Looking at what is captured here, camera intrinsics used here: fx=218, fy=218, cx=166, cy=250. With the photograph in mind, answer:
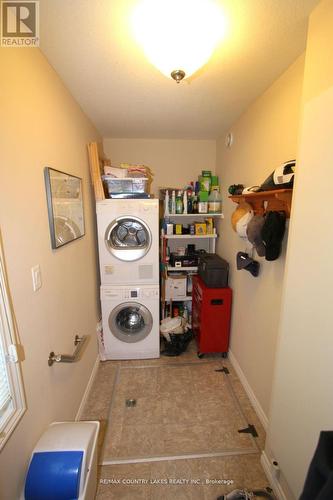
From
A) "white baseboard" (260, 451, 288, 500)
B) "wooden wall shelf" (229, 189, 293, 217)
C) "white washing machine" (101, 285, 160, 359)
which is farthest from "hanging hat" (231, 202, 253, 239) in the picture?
"white baseboard" (260, 451, 288, 500)

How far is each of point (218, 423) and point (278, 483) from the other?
49 centimetres

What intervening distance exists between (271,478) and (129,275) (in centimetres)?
176

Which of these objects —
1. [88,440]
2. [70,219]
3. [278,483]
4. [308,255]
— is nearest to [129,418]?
[88,440]

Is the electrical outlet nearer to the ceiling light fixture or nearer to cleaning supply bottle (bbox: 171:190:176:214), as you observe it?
the ceiling light fixture

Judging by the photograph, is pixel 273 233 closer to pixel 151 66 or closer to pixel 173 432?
pixel 151 66

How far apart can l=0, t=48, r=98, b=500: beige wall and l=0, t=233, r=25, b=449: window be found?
0.06 meters

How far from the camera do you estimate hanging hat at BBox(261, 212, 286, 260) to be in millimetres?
1308

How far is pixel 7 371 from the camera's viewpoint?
34.3 inches

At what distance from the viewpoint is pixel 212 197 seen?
2.62m

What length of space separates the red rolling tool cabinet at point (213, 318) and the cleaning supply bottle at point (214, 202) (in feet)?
2.79

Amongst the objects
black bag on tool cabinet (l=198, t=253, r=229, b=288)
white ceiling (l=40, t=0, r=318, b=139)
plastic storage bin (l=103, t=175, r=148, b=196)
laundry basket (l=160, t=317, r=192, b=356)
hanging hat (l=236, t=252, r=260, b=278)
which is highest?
white ceiling (l=40, t=0, r=318, b=139)

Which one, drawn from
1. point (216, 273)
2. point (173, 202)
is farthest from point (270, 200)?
point (173, 202)

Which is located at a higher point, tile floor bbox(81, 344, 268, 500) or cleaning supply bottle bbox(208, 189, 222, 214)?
cleaning supply bottle bbox(208, 189, 222, 214)

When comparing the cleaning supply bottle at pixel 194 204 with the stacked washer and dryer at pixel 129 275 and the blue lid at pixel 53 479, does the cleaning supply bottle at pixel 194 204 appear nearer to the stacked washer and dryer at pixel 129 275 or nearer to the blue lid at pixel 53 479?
the stacked washer and dryer at pixel 129 275
